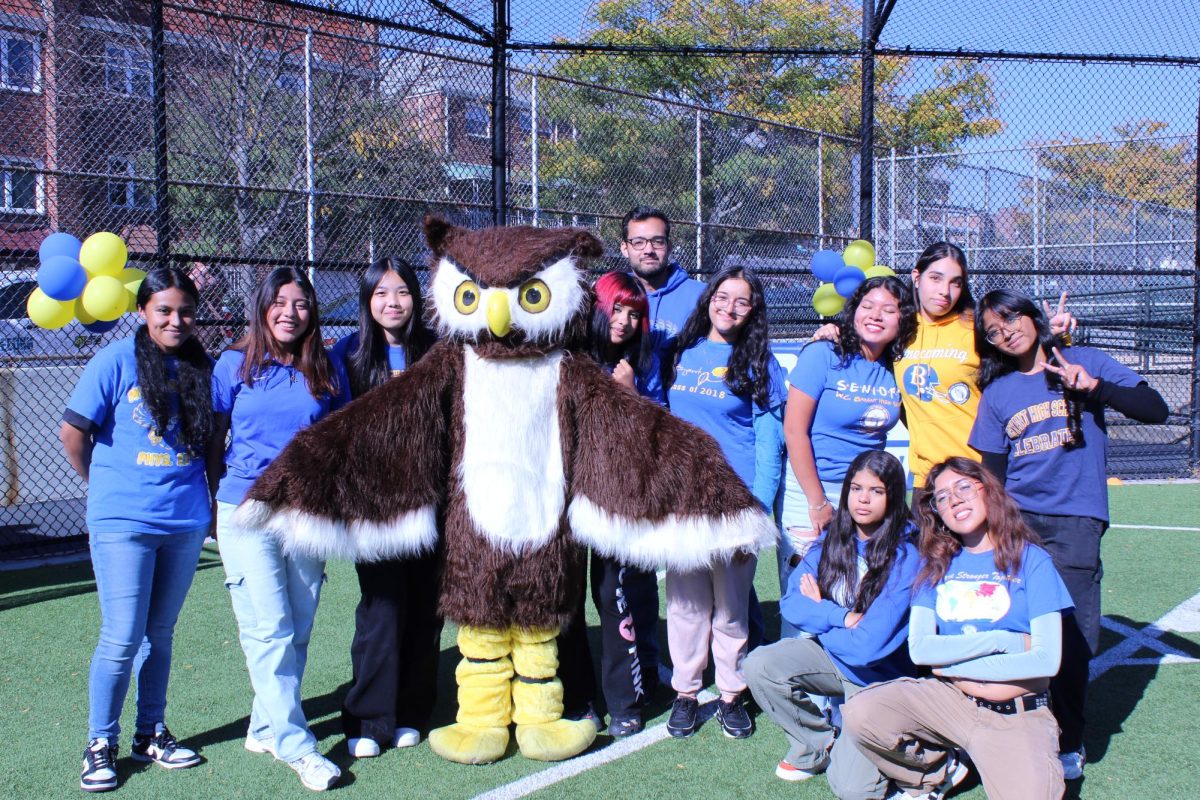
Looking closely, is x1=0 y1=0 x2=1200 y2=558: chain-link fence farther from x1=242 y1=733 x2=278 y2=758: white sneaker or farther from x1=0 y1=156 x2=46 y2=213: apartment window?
x1=242 y1=733 x2=278 y2=758: white sneaker

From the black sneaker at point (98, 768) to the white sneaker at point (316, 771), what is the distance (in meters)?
0.58

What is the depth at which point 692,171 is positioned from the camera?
33.2 ft

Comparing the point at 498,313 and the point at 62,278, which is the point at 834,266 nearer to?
the point at 498,313

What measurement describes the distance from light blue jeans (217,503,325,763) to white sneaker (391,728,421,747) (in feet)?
1.12

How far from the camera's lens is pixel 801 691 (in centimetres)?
339

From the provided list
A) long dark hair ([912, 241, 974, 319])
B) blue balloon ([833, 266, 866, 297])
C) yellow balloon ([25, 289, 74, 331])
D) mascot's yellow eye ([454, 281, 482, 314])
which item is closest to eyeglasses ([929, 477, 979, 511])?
long dark hair ([912, 241, 974, 319])

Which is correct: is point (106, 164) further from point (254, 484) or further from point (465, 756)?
point (465, 756)

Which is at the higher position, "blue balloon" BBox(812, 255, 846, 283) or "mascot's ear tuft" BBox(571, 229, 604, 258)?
"blue balloon" BBox(812, 255, 846, 283)

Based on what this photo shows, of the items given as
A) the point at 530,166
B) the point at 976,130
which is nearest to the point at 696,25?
the point at 976,130

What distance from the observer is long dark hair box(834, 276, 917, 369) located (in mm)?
3844

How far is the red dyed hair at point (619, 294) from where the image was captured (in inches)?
148

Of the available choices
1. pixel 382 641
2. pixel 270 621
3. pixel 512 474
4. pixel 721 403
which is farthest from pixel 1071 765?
pixel 270 621

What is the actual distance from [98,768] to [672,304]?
9.19 ft

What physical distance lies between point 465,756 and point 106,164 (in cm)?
746
